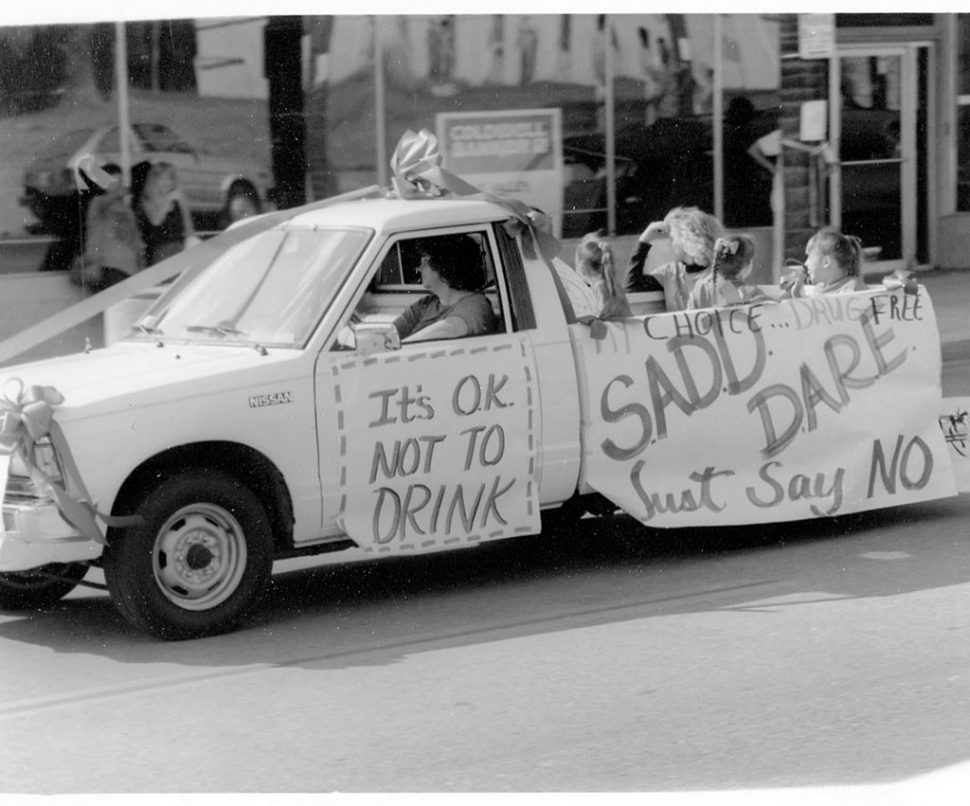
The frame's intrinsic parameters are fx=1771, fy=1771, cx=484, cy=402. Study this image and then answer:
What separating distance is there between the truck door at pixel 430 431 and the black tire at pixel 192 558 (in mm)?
387

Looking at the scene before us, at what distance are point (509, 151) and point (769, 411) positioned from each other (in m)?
9.87

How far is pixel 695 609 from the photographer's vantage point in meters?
7.55

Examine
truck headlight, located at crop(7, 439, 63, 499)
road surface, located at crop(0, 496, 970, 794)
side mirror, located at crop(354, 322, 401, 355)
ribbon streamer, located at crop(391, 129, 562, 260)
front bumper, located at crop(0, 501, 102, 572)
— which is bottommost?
road surface, located at crop(0, 496, 970, 794)

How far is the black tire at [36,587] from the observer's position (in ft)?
25.0

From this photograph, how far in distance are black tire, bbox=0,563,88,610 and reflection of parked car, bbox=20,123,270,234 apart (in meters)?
8.74

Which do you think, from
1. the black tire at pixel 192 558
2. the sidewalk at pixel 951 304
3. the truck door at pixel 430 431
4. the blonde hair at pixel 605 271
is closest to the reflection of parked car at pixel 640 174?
the sidewalk at pixel 951 304

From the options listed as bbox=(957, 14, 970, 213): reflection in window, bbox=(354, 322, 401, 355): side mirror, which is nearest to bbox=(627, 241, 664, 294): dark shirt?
bbox=(354, 322, 401, 355): side mirror

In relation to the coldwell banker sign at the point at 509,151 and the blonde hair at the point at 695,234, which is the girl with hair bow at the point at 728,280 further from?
the coldwell banker sign at the point at 509,151

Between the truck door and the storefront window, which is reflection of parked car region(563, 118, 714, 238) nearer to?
the storefront window

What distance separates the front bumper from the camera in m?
6.88

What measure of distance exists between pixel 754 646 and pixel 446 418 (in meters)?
1.70

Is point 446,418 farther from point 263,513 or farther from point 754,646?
point 754,646

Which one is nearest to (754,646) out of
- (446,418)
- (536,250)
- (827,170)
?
(446,418)

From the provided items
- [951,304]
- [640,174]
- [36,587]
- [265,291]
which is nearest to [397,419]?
[265,291]
